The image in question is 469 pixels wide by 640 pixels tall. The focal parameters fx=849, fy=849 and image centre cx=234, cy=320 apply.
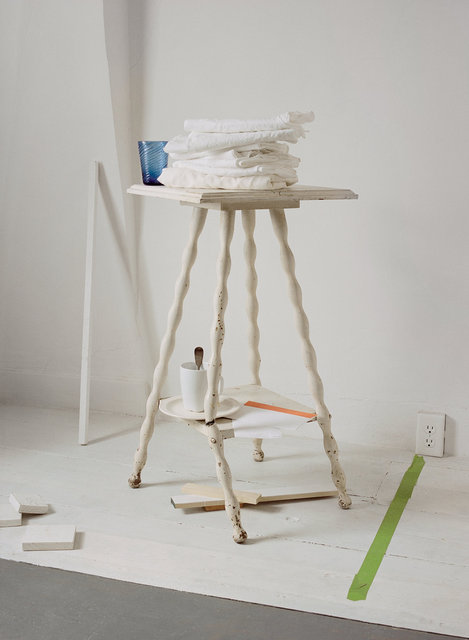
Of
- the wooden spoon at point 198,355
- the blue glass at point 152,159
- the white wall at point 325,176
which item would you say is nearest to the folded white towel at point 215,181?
the blue glass at point 152,159

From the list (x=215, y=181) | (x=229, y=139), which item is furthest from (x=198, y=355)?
(x=229, y=139)

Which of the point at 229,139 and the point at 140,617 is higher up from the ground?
the point at 229,139

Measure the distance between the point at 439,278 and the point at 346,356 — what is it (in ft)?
1.33

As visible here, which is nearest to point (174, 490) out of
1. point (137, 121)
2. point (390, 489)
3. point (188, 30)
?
point (390, 489)

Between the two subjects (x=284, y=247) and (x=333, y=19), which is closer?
(x=284, y=247)

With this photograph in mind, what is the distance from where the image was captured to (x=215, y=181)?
7.27 feet

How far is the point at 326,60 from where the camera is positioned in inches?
107

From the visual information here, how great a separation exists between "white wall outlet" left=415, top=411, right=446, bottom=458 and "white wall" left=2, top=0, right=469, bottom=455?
38 millimetres

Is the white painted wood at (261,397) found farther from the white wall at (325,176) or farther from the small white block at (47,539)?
the small white block at (47,539)

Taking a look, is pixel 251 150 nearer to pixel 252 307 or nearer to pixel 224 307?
pixel 224 307

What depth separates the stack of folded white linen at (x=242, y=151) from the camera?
85.2 inches

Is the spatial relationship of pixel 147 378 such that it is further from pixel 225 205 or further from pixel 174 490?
pixel 225 205

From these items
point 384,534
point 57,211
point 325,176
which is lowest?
point 384,534

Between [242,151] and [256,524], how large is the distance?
996 millimetres
